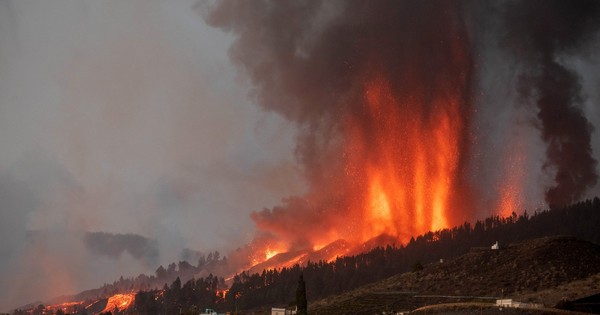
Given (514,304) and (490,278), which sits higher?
(490,278)

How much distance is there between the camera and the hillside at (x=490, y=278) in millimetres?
134250

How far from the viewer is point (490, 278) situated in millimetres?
146750

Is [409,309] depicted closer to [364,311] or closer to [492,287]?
[364,311]

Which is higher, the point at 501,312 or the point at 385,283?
the point at 385,283

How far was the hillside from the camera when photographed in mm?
134250

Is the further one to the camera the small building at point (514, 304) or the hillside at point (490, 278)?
the hillside at point (490, 278)

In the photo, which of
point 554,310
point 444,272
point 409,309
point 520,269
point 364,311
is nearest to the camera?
point 554,310

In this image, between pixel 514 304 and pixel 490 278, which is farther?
pixel 490 278

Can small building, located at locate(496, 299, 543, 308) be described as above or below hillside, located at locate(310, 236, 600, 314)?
below

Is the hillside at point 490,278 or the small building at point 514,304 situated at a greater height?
the hillside at point 490,278

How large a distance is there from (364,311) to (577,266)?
42033 mm

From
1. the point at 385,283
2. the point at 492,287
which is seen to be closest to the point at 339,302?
the point at 385,283

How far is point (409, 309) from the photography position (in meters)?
128

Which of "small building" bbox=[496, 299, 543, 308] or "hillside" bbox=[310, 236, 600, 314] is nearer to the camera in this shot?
"small building" bbox=[496, 299, 543, 308]
